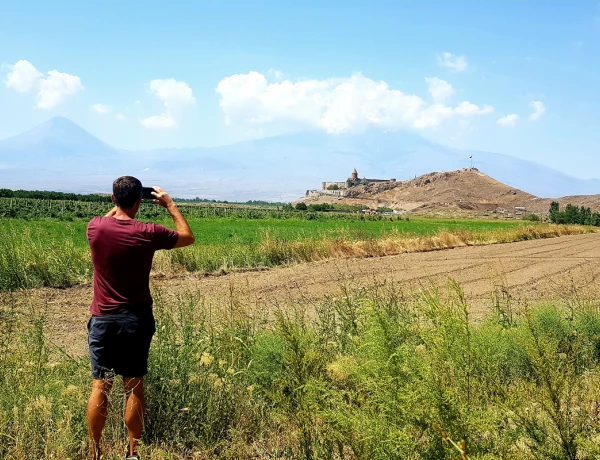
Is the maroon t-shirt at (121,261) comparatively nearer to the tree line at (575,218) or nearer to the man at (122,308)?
the man at (122,308)

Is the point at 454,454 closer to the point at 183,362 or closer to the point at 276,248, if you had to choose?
the point at 183,362

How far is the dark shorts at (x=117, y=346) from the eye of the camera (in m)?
3.87

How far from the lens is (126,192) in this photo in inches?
160

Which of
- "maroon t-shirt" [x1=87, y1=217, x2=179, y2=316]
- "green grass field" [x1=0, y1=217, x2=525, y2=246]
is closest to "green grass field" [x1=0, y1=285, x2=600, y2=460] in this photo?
"maroon t-shirt" [x1=87, y1=217, x2=179, y2=316]

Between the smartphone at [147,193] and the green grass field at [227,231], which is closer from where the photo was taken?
the smartphone at [147,193]

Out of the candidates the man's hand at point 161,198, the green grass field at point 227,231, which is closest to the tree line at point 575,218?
the green grass field at point 227,231

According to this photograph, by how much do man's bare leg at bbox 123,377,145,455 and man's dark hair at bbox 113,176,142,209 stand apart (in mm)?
1325

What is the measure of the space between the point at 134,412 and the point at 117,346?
1.60 feet

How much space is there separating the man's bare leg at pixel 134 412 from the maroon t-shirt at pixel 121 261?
56cm

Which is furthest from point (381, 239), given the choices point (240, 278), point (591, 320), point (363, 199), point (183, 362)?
point (363, 199)

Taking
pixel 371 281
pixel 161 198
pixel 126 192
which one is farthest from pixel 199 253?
pixel 126 192

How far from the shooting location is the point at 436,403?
104 inches

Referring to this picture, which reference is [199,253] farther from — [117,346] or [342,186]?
[342,186]

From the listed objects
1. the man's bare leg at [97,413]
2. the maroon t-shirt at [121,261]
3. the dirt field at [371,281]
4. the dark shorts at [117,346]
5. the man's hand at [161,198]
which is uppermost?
the man's hand at [161,198]
